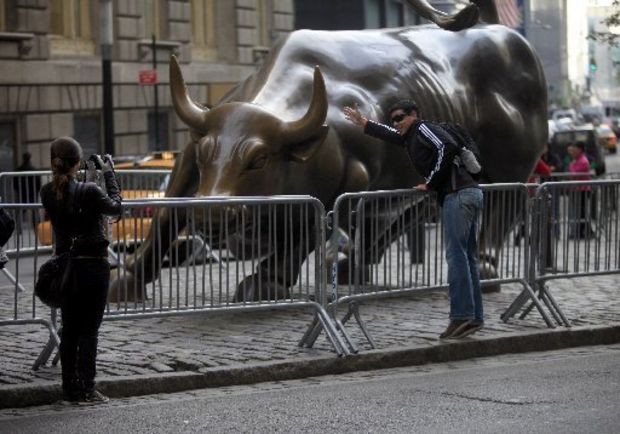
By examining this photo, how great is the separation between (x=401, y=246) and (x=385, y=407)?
3.26m

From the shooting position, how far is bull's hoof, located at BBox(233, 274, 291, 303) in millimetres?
11156

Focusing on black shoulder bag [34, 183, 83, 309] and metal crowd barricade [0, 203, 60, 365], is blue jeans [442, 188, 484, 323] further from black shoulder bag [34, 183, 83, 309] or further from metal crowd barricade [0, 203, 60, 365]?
black shoulder bag [34, 183, 83, 309]

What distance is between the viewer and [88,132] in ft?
120

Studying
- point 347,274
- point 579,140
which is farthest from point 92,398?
point 579,140

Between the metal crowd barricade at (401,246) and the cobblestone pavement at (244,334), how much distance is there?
342 millimetres

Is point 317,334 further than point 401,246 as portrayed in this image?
No

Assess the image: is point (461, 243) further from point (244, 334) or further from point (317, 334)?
point (244, 334)

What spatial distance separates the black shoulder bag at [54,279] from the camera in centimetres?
949

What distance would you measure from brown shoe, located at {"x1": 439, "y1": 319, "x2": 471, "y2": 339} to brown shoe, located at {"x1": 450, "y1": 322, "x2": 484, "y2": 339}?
0.01 meters

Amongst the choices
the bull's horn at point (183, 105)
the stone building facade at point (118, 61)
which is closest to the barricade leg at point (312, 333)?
the bull's horn at point (183, 105)

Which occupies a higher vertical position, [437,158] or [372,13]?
[372,13]

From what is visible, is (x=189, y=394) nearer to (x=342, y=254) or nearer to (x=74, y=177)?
(x=74, y=177)

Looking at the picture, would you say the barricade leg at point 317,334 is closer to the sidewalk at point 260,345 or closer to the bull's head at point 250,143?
the sidewalk at point 260,345

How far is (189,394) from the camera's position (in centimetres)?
997
